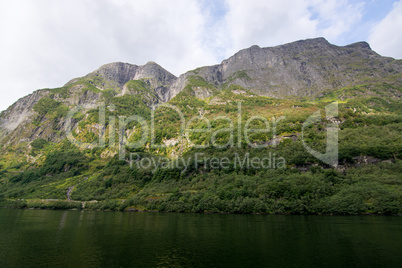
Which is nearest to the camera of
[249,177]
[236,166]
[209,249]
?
[209,249]

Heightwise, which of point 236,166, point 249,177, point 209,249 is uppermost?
point 236,166

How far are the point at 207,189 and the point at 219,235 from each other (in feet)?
196

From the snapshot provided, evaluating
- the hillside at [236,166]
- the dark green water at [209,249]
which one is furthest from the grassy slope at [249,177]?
the dark green water at [209,249]

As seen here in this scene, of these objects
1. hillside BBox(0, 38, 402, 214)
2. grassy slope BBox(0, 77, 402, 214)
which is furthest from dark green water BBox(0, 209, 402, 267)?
hillside BBox(0, 38, 402, 214)

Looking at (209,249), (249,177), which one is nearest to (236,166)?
(249,177)

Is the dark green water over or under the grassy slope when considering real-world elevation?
under

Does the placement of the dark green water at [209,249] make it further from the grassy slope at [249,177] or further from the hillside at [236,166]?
the hillside at [236,166]

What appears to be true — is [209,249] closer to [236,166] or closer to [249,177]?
[249,177]

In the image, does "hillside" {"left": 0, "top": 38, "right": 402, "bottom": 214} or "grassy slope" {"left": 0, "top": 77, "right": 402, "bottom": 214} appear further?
"hillside" {"left": 0, "top": 38, "right": 402, "bottom": 214}

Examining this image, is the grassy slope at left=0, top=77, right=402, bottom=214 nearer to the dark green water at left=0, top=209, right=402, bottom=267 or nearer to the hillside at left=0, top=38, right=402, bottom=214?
the hillside at left=0, top=38, right=402, bottom=214

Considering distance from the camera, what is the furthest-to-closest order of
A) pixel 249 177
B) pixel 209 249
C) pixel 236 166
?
pixel 236 166, pixel 249 177, pixel 209 249

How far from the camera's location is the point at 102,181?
135m

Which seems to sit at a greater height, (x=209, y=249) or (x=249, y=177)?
(x=249, y=177)

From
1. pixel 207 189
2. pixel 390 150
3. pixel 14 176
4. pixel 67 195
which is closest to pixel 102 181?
pixel 67 195
